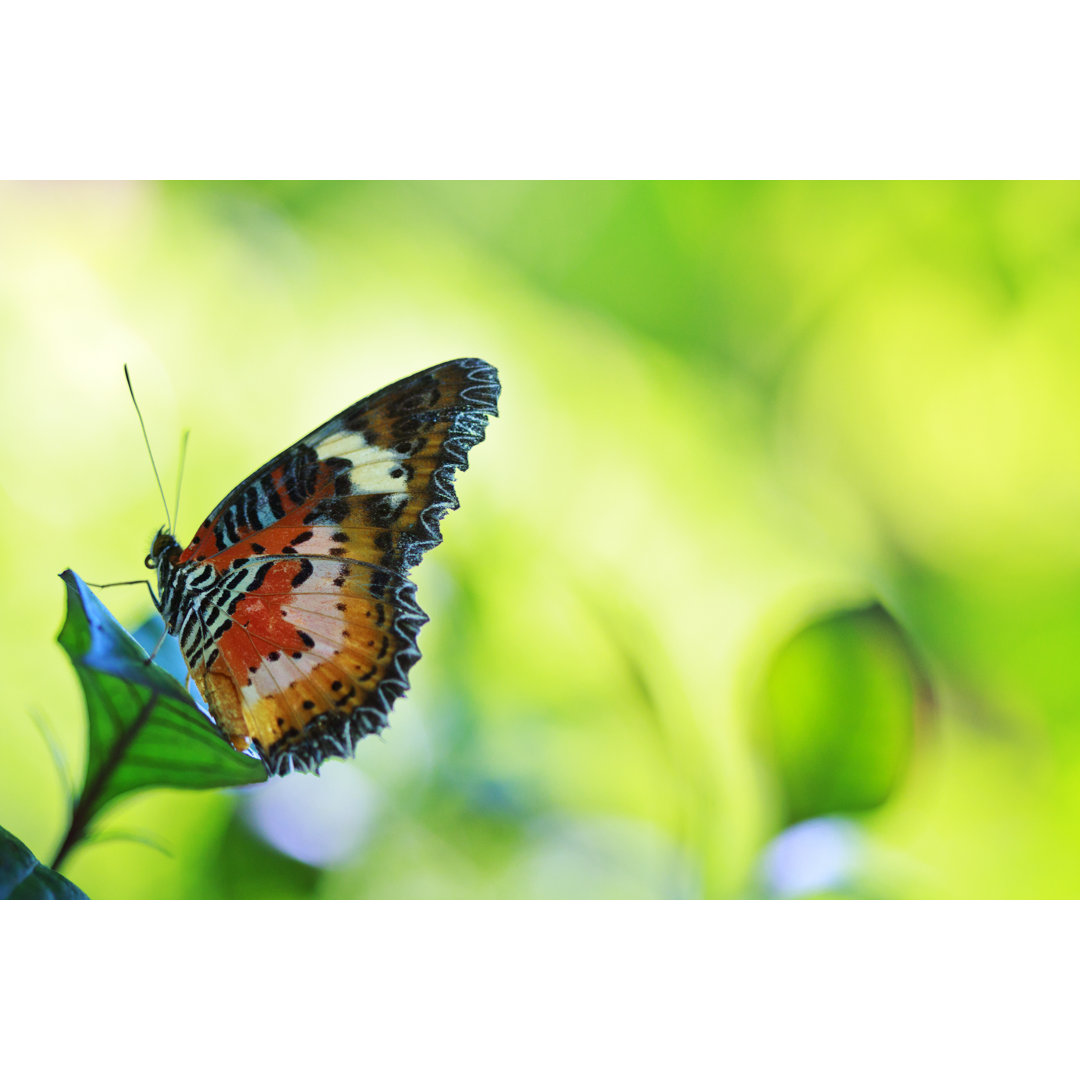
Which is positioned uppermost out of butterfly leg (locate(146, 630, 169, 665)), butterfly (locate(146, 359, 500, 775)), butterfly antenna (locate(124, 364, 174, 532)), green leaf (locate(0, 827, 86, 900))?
butterfly antenna (locate(124, 364, 174, 532))

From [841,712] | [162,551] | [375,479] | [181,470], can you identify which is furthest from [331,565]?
[841,712]

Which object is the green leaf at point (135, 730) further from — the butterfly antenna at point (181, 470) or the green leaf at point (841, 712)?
the green leaf at point (841, 712)

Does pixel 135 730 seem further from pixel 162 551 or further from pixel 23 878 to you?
pixel 162 551

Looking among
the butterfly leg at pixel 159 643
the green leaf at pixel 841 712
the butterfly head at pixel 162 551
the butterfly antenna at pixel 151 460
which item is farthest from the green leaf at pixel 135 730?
the green leaf at pixel 841 712

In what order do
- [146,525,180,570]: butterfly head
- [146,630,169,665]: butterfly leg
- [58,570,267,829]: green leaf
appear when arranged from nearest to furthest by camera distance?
[58,570,267,829]: green leaf, [146,630,169,665]: butterfly leg, [146,525,180,570]: butterfly head

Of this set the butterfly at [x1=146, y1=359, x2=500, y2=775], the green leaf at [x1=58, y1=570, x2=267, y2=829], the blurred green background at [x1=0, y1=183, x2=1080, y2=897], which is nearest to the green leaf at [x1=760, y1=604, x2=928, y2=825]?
the blurred green background at [x1=0, y1=183, x2=1080, y2=897]

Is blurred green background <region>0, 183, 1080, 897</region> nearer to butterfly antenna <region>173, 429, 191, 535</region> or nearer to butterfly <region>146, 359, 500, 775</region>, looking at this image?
butterfly antenna <region>173, 429, 191, 535</region>
